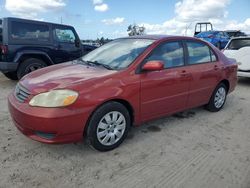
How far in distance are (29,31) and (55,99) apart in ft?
15.3

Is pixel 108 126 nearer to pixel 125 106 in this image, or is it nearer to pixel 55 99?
pixel 125 106

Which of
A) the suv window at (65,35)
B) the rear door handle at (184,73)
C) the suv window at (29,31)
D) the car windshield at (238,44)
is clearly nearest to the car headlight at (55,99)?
the rear door handle at (184,73)

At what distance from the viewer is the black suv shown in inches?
252

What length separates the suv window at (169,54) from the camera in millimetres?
3773

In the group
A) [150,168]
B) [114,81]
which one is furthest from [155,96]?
[150,168]

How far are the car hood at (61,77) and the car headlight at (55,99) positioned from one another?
0.26ft

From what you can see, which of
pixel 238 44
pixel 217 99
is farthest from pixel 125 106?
pixel 238 44

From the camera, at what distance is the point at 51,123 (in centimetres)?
278

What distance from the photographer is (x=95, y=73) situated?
3.30m

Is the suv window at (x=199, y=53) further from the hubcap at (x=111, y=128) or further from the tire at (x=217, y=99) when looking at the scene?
the hubcap at (x=111, y=128)

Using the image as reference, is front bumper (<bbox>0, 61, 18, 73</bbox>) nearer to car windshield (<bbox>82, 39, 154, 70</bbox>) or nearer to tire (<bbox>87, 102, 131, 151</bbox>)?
car windshield (<bbox>82, 39, 154, 70</bbox>)

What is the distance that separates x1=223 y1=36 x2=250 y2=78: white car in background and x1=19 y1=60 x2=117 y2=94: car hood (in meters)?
5.63

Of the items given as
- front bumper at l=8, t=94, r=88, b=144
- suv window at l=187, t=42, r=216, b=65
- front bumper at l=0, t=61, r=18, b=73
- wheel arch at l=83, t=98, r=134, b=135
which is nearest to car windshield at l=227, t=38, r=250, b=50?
suv window at l=187, t=42, r=216, b=65

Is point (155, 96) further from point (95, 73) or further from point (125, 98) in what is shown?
point (95, 73)
